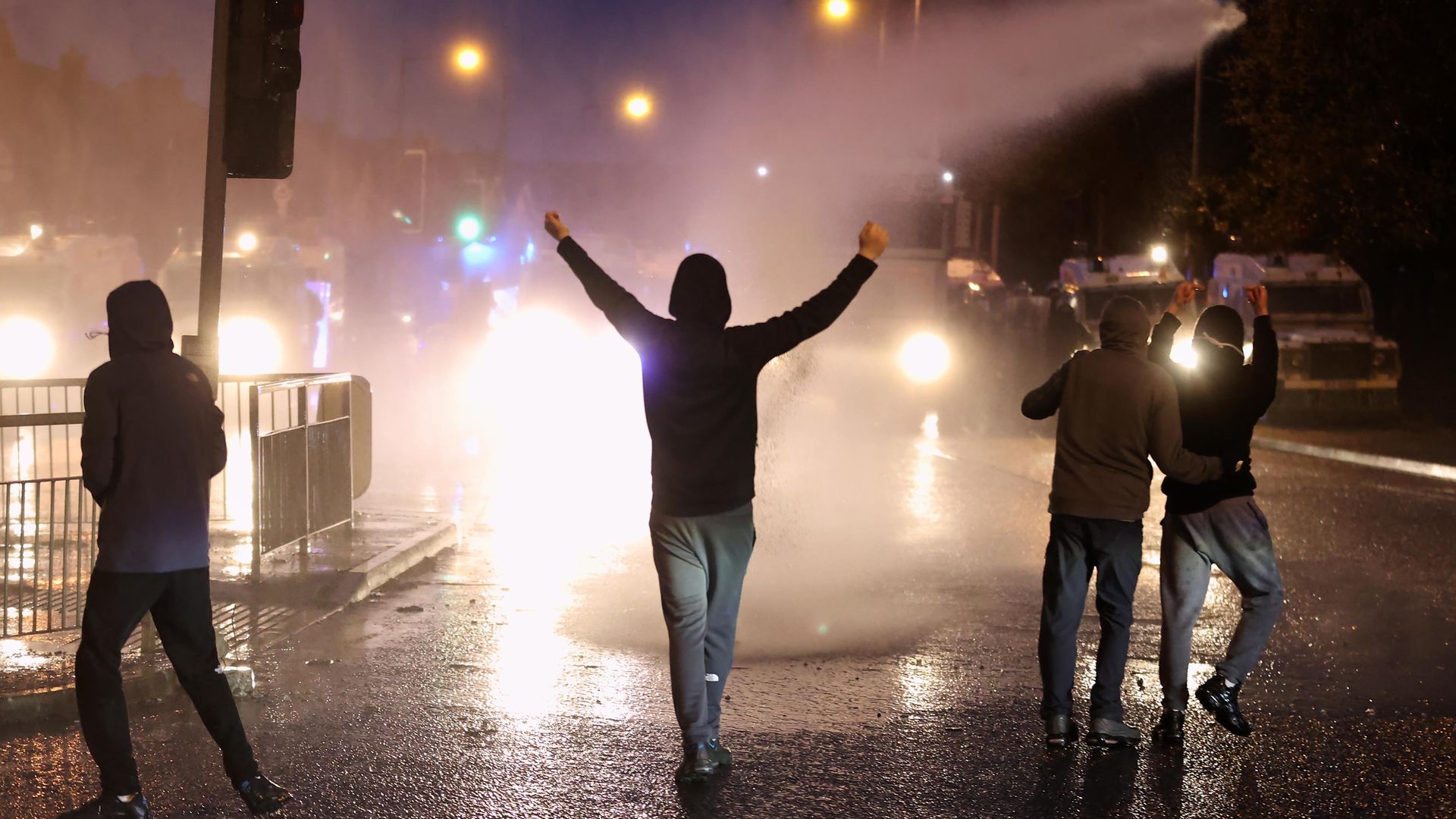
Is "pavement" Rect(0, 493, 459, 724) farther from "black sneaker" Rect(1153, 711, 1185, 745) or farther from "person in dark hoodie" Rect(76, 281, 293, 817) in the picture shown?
"black sneaker" Rect(1153, 711, 1185, 745)

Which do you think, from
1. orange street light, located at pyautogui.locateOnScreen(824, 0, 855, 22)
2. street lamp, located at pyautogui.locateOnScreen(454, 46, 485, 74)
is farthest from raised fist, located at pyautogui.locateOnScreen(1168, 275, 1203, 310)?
street lamp, located at pyautogui.locateOnScreen(454, 46, 485, 74)

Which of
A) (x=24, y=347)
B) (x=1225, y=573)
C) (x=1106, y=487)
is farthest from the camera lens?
(x=24, y=347)

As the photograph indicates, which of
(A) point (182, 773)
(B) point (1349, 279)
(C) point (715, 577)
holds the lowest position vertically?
(A) point (182, 773)

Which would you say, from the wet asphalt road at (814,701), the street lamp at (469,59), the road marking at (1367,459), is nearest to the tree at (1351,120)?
the road marking at (1367,459)

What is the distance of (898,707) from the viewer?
5.92 m

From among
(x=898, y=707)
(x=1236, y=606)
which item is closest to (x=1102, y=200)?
(x=1236, y=606)

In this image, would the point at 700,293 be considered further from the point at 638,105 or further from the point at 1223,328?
the point at 638,105

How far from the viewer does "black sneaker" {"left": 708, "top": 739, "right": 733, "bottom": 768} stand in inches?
195

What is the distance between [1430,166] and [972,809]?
805 inches

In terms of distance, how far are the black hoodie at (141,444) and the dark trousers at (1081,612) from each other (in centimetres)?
300

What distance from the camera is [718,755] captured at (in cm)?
500

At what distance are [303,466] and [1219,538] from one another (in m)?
5.47

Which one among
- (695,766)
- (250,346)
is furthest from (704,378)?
(250,346)

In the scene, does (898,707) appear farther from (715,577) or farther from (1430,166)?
(1430,166)
